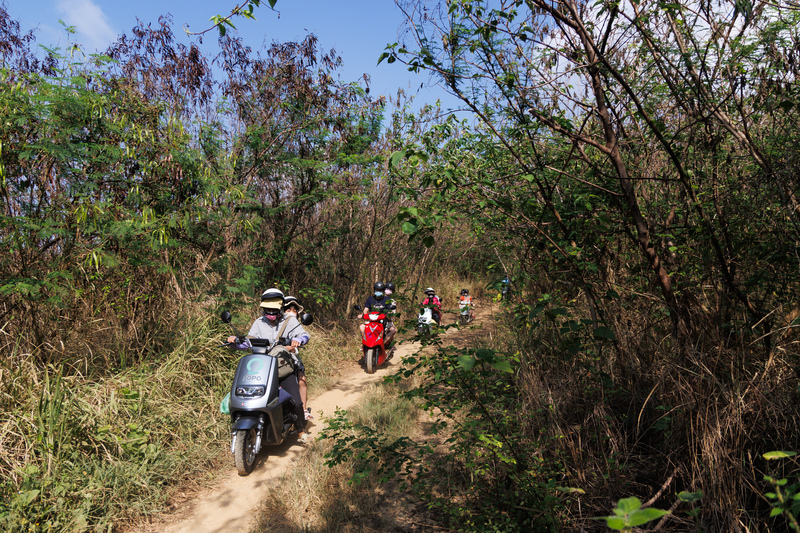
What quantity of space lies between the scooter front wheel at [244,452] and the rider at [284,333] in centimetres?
63

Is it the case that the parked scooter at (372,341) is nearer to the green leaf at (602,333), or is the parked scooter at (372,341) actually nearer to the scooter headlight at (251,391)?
the scooter headlight at (251,391)

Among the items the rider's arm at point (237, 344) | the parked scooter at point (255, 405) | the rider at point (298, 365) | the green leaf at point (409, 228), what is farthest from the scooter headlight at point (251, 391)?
the green leaf at point (409, 228)

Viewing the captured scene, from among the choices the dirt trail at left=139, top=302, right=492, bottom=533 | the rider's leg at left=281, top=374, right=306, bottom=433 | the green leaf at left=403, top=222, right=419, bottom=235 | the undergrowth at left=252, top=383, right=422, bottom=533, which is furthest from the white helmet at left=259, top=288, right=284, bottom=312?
the green leaf at left=403, top=222, right=419, bottom=235

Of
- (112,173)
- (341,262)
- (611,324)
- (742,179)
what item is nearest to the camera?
(742,179)

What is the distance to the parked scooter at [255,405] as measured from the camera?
3.87 metres

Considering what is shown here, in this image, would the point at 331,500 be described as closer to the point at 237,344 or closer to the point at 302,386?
the point at 302,386

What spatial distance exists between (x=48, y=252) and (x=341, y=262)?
594 cm

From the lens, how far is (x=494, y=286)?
410 cm

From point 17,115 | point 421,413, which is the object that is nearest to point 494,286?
point 421,413

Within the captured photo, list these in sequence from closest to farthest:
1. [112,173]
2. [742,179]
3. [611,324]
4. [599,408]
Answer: [742,179] < [599,408] < [611,324] < [112,173]

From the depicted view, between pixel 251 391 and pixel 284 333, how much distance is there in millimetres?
882

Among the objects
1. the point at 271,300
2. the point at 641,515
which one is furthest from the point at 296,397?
the point at 641,515

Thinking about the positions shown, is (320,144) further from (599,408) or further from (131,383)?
(599,408)

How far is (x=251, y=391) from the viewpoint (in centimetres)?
397
